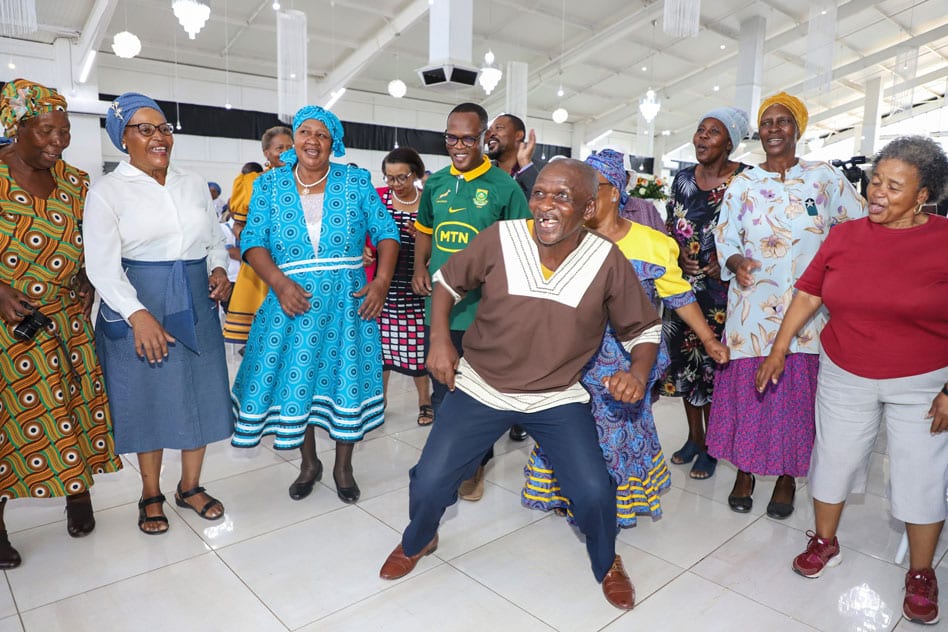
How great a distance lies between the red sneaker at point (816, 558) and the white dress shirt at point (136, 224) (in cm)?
242

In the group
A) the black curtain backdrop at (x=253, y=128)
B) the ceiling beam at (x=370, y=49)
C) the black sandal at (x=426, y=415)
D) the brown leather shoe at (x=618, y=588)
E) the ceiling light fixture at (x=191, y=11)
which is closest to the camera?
the brown leather shoe at (x=618, y=588)

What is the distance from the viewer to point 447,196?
8.37 feet

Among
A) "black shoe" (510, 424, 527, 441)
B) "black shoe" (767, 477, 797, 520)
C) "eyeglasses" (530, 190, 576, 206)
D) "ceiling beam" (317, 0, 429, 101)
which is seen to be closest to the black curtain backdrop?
"ceiling beam" (317, 0, 429, 101)

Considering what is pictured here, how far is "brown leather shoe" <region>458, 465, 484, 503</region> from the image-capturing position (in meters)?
2.70

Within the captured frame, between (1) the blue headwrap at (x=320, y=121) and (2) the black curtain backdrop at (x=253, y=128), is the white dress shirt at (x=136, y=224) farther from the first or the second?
(2) the black curtain backdrop at (x=253, y=128)

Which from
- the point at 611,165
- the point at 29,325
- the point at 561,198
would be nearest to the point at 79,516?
the point at 29,325

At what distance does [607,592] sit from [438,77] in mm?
5983

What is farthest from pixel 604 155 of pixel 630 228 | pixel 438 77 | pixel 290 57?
pixel 290 57

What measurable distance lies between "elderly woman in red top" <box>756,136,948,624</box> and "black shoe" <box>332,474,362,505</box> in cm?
180

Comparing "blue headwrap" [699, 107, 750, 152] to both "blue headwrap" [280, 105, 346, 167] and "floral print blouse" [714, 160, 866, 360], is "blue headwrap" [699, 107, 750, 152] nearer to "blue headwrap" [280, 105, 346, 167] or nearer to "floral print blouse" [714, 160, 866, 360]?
"floral print blouse" [714, 160, 866, 360]

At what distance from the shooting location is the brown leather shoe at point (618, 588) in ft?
6.37

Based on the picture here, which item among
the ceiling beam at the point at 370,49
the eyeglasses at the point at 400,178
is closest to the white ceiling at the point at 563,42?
the ceiling beam at the point at 370,49

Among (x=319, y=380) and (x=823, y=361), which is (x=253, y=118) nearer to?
(x=319, y=380)

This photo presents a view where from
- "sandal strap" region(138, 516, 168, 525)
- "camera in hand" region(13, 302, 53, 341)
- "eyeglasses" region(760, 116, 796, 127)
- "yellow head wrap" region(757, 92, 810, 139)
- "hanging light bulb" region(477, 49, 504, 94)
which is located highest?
"hanging light bulb" region(477, 49, 504, 94)
